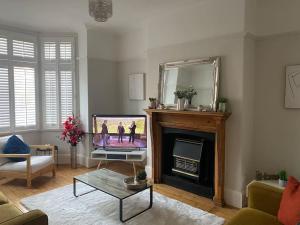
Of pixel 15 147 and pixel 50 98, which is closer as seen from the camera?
pixel 15 147

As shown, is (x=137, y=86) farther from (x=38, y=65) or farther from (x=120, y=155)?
(x=38, y=65)

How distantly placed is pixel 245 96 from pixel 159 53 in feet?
5.30

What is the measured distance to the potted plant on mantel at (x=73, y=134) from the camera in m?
4.86

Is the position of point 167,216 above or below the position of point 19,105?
below

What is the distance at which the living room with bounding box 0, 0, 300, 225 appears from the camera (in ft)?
10.2

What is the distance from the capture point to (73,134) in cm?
486

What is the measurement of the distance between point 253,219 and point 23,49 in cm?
499

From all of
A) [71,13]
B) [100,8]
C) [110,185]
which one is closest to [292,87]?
[100,8]

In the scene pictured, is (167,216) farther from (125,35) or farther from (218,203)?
(125,35)

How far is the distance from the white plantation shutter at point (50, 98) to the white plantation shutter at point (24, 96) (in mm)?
234

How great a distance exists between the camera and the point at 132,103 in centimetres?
529

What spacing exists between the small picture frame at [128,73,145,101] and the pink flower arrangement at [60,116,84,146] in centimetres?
130

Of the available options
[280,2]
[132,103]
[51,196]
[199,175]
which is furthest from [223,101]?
[51,196]

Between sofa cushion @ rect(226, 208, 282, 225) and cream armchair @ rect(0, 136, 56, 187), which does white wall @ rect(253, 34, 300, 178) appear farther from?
cream armchair @ rect(0, 136, 56, 187)
